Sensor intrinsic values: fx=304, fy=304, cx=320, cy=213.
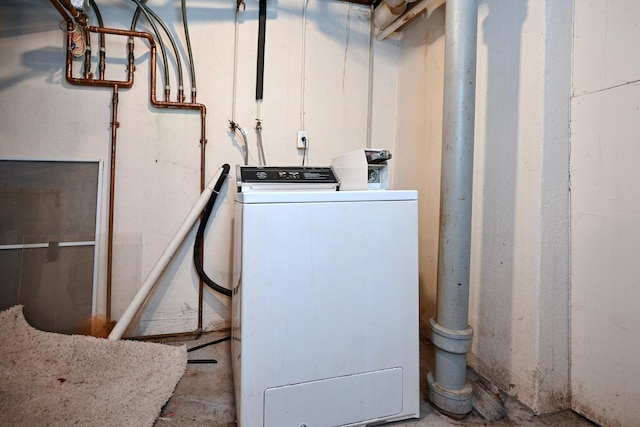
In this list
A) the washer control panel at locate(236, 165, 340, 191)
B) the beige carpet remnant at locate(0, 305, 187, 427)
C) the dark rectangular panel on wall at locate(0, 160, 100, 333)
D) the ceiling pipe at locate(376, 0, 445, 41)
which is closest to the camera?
the beige carpet remnant at locate(0, 305, 187, 427)

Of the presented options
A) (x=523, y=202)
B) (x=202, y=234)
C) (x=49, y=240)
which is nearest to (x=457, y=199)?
(x=523, y=202)

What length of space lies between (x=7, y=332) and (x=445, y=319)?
1.91m

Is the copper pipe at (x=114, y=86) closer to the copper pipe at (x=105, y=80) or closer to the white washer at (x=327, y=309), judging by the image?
the copper pipe at (x=105, y=80)

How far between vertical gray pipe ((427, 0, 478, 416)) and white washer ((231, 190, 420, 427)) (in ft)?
0.48

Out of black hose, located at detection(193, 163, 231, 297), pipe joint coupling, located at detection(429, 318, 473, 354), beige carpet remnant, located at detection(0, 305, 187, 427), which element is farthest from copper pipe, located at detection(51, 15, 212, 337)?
pipe joint coupling, located at detection(429, 318, 473, 354)

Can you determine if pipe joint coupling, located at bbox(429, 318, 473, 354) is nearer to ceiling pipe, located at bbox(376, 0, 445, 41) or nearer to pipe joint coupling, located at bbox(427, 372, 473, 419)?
pipe joint coupling, located at bbox(427, 372, 473, 419)

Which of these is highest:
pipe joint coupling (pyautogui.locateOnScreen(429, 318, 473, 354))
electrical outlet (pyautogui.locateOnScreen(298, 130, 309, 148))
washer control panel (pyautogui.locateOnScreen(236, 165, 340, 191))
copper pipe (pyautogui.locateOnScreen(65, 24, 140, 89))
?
copper pipe (pyautogui.locateOnScreen(65, 24, 140, 89))

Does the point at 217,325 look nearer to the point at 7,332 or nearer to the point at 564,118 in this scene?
the point at 7,332

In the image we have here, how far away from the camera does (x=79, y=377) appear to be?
126 centimetres

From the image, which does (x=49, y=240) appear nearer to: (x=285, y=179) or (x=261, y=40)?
(x=285, y=179)

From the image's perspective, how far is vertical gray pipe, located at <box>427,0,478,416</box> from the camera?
44.0 inches

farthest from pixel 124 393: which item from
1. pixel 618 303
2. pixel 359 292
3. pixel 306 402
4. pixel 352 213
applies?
pixel 618 303

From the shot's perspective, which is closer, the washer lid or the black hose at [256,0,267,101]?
the washer lid

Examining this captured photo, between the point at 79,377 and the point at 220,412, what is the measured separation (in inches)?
25.0
